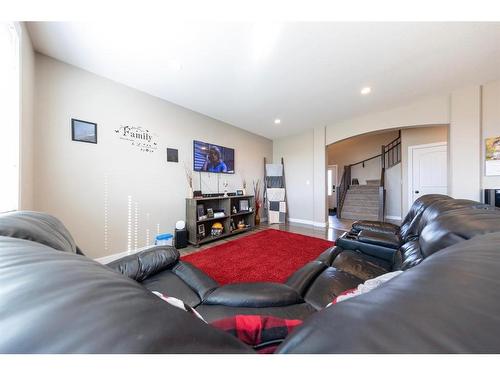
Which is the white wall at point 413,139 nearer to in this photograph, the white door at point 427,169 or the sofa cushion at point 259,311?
the white door at point 427,169

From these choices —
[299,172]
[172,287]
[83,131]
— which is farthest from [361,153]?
[83,131]

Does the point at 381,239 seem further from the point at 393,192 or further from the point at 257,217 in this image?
the point at 393,192

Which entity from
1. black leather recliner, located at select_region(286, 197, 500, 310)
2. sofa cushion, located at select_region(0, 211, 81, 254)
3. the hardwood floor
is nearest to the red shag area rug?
the hardwood floor

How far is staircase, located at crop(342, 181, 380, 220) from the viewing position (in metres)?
5.15

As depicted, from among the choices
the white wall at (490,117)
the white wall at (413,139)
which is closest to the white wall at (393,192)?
the white wall at (413,139)

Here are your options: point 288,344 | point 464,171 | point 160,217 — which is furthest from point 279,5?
point 464,171

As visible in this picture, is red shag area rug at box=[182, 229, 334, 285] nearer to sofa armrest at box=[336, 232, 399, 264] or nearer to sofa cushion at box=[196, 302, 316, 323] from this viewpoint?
sofa armrest at box=[336, 232, 399, 264]

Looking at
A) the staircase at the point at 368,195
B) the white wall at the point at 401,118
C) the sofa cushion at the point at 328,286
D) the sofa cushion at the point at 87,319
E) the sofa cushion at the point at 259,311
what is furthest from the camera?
the staircase at the point at 368,195

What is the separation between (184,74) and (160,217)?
209 centimetres

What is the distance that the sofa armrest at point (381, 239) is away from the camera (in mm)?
1552

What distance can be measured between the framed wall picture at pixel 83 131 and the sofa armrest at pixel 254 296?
95.5 inches

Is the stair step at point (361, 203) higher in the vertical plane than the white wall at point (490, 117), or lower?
lower

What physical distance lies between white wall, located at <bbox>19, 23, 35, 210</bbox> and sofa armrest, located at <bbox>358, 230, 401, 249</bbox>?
307 cm

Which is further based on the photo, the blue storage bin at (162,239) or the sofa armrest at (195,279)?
the blue storage bin at (162,239)
